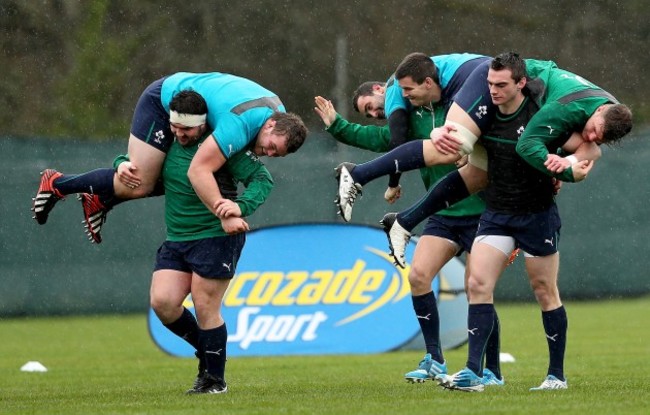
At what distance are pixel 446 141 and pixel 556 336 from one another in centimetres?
128

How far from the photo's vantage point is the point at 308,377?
9.58 m

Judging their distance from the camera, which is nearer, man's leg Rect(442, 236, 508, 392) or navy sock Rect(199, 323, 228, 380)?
man's leg Rect(442, 236, 508, 392)

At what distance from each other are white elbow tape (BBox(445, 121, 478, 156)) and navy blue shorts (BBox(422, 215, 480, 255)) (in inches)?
43.0

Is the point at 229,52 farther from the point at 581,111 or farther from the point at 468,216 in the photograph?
the point at 581,111

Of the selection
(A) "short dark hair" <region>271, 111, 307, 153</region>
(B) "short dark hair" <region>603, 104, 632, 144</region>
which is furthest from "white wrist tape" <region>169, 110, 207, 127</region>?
(B) "short dark hair" <region>603, 104, 632, 144</region>

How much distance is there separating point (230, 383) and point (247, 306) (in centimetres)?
270

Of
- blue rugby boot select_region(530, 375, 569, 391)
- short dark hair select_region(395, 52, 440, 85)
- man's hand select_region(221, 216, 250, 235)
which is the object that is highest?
short dark hair select_region(395, 52, 440, 85)

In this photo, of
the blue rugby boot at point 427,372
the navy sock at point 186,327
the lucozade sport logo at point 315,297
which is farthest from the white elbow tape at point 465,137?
the lucozade sport logo at point 315,297

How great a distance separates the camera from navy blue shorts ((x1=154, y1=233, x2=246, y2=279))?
8.02m

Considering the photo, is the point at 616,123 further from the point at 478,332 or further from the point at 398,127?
the point at 398,127

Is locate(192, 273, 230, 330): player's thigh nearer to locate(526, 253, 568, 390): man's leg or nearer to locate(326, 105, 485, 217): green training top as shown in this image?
locate(326, 105, 485, 217): green training top

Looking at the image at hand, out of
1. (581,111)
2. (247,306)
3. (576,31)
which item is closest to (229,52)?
(576,31)

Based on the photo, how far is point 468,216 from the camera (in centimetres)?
884

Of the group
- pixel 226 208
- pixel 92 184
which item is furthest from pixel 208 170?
pixel 92 184
